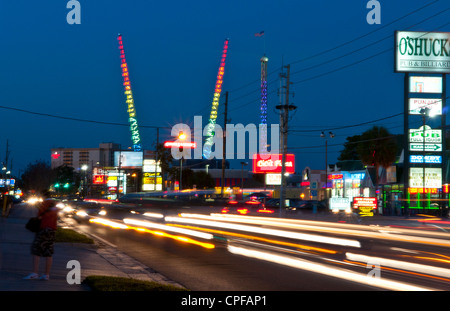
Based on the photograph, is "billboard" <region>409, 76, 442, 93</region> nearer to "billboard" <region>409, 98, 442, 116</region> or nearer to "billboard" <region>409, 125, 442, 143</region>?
"billboard" <region>409, 98, 442, 116</region>

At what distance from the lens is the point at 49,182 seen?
81.2 m

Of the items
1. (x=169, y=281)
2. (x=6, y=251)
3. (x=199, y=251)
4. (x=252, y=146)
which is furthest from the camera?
(x=252, y=146)

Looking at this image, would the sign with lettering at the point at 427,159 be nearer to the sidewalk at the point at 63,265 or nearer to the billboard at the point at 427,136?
the billboard at the point at 427,136

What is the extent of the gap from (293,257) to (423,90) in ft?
132

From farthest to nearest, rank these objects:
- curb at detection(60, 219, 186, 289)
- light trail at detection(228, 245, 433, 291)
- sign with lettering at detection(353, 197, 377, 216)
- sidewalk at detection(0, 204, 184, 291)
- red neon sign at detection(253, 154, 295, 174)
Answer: red neon sign at detection(253, 154, 295, 174) → sign with lettering at detection(353, 197, 377, 216) → curb at detection(60, 219, 186, 289) → light trail at detection(228, 245, 433, 291) → sidewalk at detection(0, 204, 184, 291)

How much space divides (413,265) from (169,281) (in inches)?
255

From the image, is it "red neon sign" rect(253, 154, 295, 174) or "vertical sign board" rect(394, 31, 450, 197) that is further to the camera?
"red neon sign" rect(253, 154, 295, 174)

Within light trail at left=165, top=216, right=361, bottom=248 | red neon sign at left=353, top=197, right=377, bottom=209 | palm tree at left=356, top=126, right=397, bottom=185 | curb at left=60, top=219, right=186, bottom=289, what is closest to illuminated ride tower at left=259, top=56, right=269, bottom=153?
palm tree at left=356, top=126, right=397, bottom=185

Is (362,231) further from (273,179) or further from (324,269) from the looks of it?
(273,179)

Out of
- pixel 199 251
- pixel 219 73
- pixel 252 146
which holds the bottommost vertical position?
pixel 199 251

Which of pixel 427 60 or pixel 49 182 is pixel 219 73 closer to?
pixel 49 182

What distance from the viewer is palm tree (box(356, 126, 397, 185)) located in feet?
191

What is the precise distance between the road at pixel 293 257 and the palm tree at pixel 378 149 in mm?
30288
